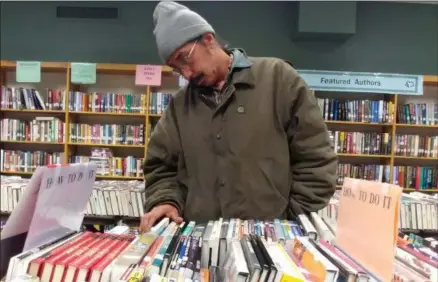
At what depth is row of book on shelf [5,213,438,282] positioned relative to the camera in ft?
1.94

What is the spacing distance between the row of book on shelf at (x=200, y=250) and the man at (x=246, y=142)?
35 centimetres

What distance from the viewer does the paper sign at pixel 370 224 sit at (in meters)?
0.61

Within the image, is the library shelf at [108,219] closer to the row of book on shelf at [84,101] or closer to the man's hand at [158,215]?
the row of book on shelf at [84,101]

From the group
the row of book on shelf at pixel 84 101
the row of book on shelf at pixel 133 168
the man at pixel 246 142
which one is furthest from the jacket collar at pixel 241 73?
the row of book on shelf at pixel 133 168

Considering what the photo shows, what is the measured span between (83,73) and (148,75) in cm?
64

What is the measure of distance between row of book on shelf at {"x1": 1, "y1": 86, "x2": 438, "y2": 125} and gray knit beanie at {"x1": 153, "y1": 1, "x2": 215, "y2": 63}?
330 centimetres

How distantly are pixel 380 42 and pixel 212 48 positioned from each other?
4060 mm

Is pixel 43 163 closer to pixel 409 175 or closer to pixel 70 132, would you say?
pixel 70 132

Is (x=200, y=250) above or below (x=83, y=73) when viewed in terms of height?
below

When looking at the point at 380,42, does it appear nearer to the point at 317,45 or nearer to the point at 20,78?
the point at 317,45

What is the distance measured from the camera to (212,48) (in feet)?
4.13

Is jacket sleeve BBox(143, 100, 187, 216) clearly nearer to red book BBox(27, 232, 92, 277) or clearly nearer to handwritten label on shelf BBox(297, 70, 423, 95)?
red book BBox(27, 232, 92, 277)

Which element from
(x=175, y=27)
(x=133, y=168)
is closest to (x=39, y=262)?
(x=175, y=27)

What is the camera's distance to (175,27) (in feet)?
3.84
